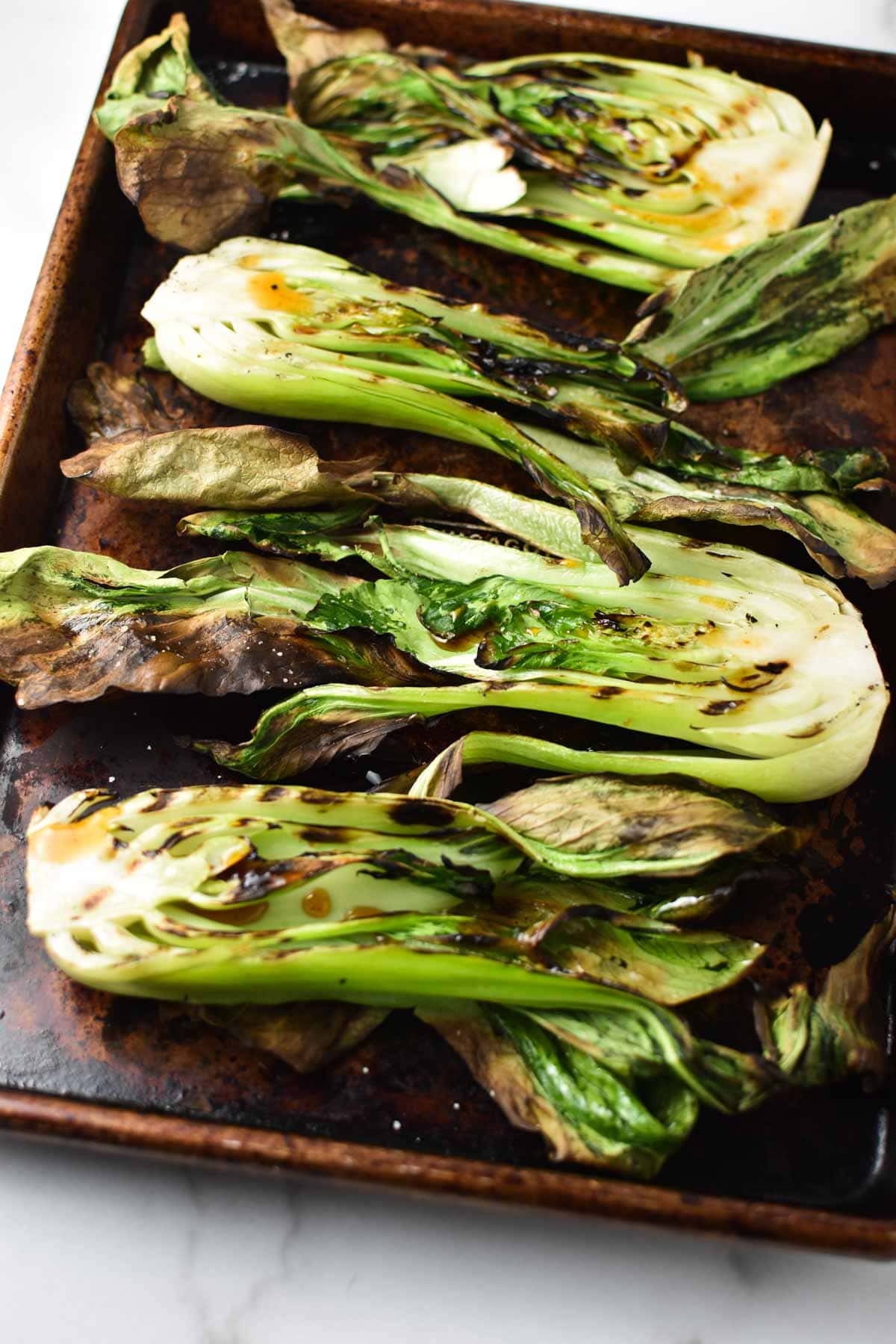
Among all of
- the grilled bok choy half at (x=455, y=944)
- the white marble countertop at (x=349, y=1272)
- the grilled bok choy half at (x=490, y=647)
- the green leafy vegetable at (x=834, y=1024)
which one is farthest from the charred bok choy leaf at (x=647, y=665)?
the white marble countertop at (x=349, y=1272)

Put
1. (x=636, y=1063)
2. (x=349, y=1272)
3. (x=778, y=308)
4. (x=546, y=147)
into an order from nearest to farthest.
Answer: (x=636, y=1063) < (x=349, y=1272) < (x=778, y=308) < (x=546, y=147)

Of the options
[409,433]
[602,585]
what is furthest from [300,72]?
[602,585]

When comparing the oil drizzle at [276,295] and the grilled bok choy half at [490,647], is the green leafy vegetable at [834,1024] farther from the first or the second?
the oil drizzle at [276,295]

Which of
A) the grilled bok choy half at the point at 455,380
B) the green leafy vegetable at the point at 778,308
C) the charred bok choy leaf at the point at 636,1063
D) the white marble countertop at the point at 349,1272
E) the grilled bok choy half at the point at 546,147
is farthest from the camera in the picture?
the grilled bok choy half at the point at 546,147

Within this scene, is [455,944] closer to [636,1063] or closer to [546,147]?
[636,1063]

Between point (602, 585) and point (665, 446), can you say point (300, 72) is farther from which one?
point (602, 585)

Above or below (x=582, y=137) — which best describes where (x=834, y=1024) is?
below

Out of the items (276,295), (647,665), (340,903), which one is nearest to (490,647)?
(647,665)
